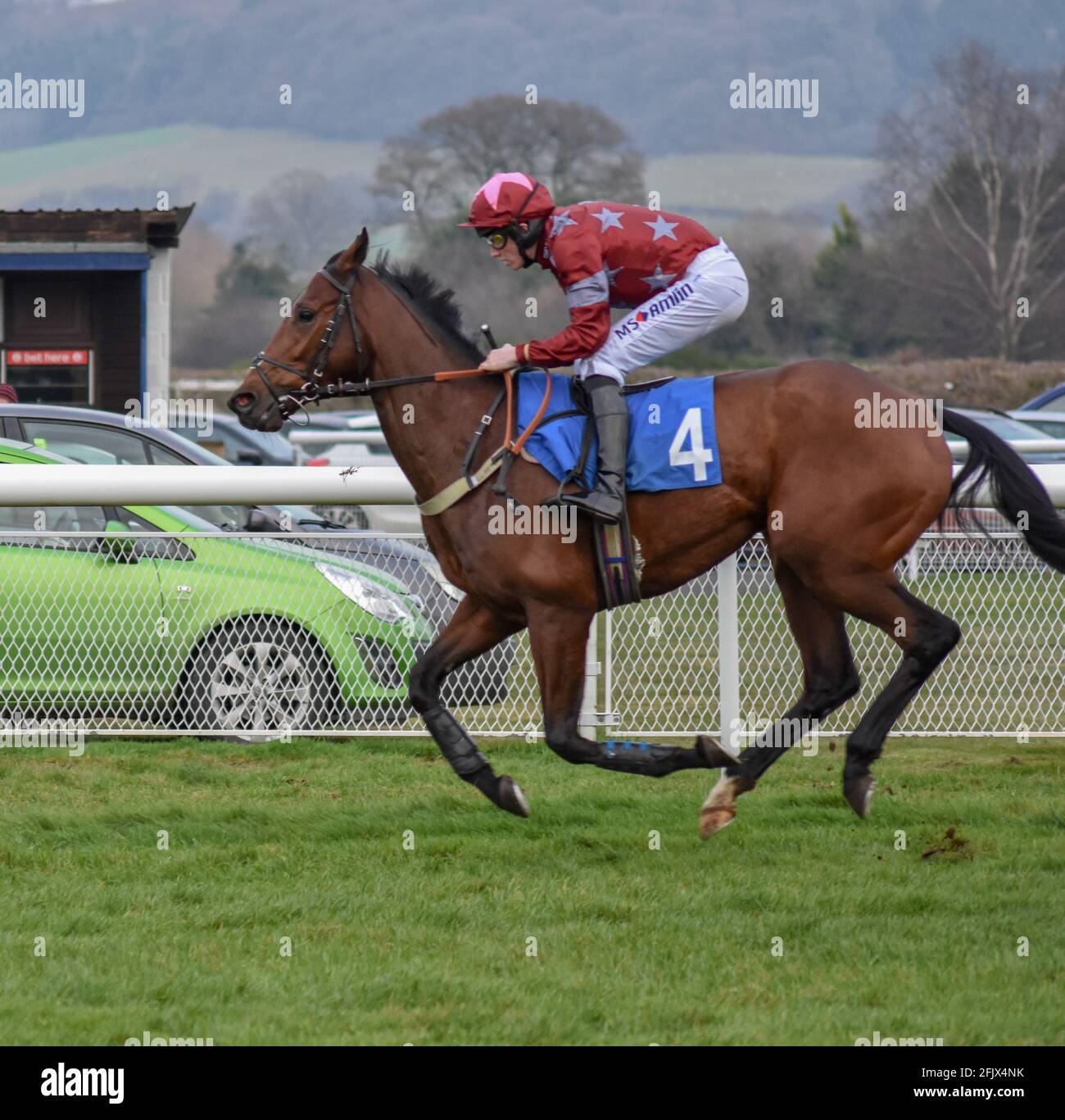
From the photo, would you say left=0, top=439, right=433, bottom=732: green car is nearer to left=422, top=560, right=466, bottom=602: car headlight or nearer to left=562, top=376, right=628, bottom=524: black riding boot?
left=422, top=560, right=466, bottom=602: car headlight

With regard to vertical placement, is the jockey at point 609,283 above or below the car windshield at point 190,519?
above

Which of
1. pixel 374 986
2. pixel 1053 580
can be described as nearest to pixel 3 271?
pixel 1053 580

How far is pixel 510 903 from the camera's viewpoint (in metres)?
4.74

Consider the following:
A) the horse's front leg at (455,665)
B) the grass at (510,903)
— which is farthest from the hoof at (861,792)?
the horse's front leg at (455,665)

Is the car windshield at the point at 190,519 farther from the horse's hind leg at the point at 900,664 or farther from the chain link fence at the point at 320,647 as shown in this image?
the horse's hind leg at the point at 900,664

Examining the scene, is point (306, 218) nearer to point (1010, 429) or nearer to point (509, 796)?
point (1010, 429)

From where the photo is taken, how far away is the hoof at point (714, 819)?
543 centimetres

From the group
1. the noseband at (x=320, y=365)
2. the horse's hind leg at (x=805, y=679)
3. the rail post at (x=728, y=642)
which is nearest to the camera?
the noseband at (x=320, y=365)

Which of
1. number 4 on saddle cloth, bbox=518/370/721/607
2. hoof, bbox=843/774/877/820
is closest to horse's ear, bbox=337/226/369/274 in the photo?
number 4 on saddle cloth, bbox=518/370/721/607

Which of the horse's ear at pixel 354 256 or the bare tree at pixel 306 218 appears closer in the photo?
the horse's ear at pixel 354 256

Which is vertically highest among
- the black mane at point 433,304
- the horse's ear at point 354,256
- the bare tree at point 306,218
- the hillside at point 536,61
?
the hillside at point 536,61

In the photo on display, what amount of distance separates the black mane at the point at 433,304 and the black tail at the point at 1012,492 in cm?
162

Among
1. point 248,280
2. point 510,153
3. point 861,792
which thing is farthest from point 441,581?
point 510,153
